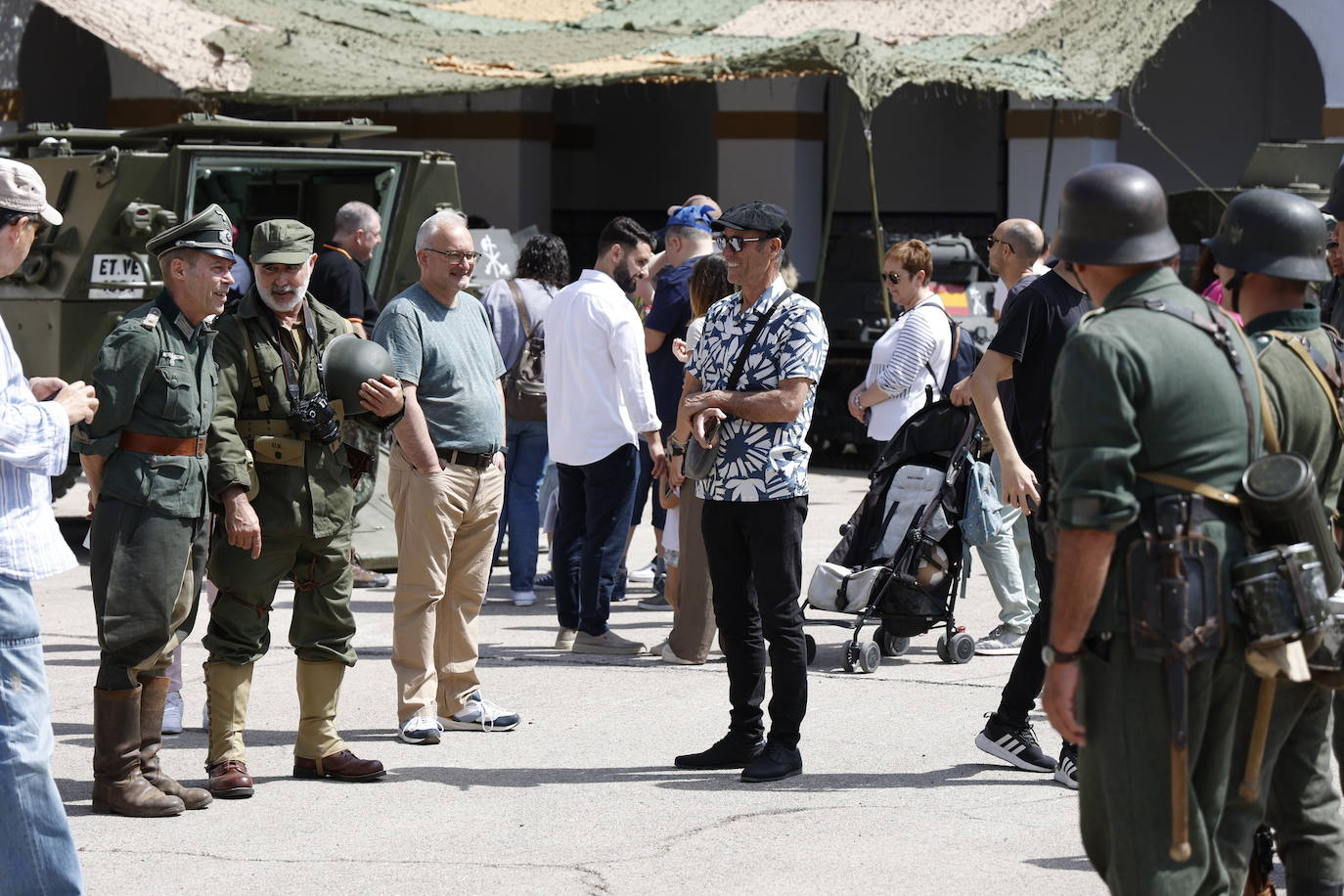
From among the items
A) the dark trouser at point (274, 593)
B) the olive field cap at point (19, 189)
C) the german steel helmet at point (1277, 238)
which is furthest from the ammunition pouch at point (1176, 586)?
the dark trouser at point (274, 593)

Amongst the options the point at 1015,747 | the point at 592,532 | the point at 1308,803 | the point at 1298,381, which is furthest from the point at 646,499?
the point at 1298,381

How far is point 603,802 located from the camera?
5.80 meters

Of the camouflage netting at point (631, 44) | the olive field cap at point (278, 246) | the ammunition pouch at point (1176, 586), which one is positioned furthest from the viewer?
the camouflage netting at point (631, 44)

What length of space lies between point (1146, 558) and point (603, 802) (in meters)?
2.66

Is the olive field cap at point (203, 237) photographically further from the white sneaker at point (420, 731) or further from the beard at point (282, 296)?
the white sneaker at point (420, 731)

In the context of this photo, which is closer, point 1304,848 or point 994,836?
point 1304,848

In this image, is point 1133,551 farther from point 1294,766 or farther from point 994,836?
point 994,836

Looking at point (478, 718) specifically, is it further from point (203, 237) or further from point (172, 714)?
point (203, 237)

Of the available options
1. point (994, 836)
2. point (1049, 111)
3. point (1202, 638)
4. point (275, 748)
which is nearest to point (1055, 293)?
point (994, 836)

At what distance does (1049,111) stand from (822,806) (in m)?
13.2

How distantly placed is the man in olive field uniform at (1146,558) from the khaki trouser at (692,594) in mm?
4053

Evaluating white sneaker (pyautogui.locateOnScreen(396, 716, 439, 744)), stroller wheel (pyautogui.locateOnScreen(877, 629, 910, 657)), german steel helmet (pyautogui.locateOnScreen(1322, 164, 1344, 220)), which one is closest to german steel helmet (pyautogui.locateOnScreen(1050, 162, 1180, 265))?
german steel helmet (pyautogui.locateOnScreen(1322, 164, 1344, 220))

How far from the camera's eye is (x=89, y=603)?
30.2 ft

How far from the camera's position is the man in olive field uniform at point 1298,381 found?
13.0 ft
